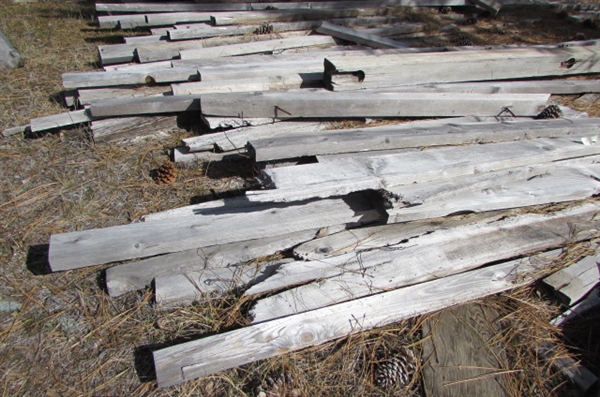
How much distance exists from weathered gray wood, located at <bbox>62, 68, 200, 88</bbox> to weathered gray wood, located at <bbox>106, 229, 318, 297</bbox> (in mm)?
2209

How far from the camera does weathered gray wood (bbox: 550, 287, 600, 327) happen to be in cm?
259

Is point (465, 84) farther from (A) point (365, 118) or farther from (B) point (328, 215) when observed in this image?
(B) point (328, 215)

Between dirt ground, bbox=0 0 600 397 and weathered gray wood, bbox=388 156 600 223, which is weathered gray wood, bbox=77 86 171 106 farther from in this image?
weathered gray wood, bbox=388 156 600 223

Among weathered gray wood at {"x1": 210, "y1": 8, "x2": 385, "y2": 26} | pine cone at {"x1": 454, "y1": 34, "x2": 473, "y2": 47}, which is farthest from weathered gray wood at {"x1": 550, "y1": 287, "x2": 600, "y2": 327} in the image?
weathered gray wood at {"x1": 210, "y1": 8, "x2": 385, "y2": 26}

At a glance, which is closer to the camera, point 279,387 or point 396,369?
point 279,387

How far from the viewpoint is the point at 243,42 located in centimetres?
507

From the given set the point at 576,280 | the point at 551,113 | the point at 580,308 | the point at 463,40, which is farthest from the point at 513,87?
the point at 580,308

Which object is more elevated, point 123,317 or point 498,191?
point 498,191

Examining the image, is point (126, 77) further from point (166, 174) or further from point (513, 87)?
point (513, 87)

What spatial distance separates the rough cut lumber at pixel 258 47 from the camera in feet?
15.2

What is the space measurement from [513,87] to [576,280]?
7.13ft

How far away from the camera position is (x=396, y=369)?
2230 mm

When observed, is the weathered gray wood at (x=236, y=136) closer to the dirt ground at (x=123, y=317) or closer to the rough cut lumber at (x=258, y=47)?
the dirt ground at (x=123, y=317)

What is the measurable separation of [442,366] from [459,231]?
911 millimetres
